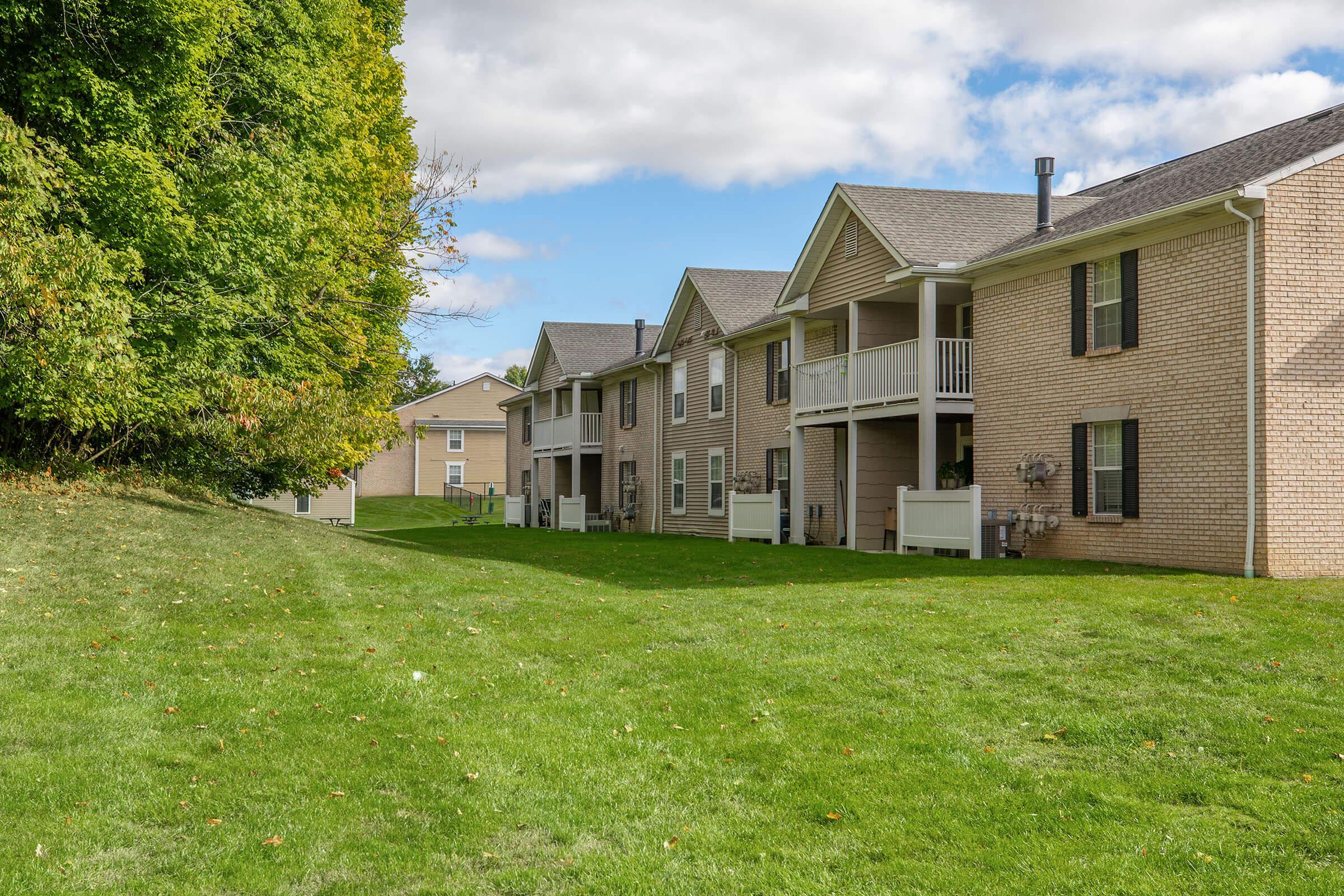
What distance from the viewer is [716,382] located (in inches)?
1226

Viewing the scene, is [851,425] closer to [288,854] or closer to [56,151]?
[56,151]

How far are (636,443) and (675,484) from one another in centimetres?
365

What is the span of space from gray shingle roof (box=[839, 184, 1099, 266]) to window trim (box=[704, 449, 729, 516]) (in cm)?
974

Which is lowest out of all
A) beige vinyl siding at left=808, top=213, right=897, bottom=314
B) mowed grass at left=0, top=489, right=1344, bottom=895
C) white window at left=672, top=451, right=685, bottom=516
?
mowed grass at left=0, top=489, right=1344, bottom=895

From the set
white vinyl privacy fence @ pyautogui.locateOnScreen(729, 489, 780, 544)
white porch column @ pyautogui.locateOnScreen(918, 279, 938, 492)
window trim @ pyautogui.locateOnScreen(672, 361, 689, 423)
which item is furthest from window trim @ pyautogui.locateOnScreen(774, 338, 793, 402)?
white porch column @ pyautogui.locateOnScreen(918, 279, 938, 492)

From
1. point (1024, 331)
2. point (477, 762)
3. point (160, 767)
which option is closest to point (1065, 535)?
point (1024, 331)

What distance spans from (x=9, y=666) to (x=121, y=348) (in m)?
9.86

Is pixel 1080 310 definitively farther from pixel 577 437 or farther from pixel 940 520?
pixel 577 437

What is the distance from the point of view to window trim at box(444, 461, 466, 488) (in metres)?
63.6

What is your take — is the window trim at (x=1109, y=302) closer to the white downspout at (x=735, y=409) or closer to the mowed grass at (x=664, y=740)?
the mowed grass at (x=664, y=740)

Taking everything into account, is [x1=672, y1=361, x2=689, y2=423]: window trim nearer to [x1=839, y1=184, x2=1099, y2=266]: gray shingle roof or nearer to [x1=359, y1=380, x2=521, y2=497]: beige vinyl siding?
[x1=839, y1=184, x2=1099, y2=266]: gray shingle roof

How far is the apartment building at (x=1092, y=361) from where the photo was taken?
47.2 ft

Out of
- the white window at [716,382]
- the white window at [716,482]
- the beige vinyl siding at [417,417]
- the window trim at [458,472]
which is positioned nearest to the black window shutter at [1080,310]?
the white window at [716,382]

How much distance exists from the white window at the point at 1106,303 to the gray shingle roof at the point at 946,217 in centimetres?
349
